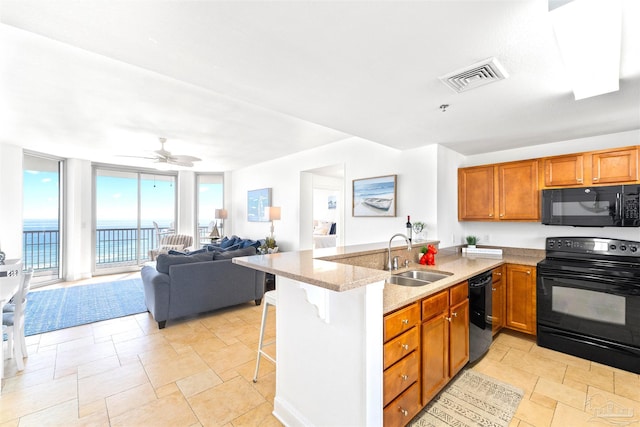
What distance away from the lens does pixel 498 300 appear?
3.07m

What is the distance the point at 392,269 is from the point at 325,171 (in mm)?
3193

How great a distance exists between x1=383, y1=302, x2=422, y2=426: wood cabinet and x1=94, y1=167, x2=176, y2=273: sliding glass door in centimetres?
731

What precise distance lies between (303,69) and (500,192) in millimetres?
3061

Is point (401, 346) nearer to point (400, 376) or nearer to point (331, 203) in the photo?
point (400, 376)

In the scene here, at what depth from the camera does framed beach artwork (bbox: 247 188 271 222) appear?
633 cm

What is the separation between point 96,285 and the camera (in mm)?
5426

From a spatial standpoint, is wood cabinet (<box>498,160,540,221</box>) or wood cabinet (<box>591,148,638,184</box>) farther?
wood cabinet (<box>498,160,540,221</box>)

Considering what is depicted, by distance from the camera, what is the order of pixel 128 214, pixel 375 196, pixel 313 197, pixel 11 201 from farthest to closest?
pixel 128 214 < pixel 313 197 < pixel 11 201 < pixel 375 196

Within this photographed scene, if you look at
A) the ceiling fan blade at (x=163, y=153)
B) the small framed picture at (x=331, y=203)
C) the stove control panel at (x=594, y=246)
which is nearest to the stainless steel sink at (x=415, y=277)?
the stove control panel at (x=594, y=246)

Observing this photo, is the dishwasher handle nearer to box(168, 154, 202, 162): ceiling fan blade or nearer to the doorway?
the doorway

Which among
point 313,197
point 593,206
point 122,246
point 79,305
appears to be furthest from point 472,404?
point 122,246

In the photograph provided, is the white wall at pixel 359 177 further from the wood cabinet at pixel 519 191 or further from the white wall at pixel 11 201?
the white wall at pixel 11 201

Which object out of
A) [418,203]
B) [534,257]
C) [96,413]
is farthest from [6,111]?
[534,257]

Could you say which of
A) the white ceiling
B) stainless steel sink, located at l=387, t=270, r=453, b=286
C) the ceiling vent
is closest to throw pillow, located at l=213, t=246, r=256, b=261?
the white ceiling
